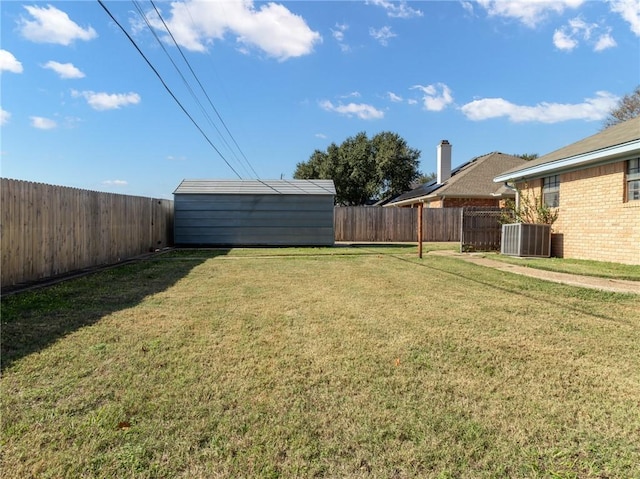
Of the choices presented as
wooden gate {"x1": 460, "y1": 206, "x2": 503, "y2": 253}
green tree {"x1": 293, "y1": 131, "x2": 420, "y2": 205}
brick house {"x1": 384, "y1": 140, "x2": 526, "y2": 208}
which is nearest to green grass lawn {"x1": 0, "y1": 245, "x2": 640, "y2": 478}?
wooden gate {"x1": 460, "y1": 206, "x2": 503, "y2": 253}

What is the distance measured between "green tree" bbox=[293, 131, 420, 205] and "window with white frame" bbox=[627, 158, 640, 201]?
73.5 feet

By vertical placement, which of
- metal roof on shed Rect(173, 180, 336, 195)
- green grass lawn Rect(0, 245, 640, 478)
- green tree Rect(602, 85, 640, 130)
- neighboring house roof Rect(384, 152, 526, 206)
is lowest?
green grass lawn Rect(0, 245, 640, 478)

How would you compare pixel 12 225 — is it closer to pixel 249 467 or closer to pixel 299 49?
pixel 249 467

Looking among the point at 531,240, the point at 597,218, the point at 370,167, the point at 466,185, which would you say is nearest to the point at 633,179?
the point at 597,218

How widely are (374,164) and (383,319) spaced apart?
1129 inches

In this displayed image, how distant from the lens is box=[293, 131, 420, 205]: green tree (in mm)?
31328

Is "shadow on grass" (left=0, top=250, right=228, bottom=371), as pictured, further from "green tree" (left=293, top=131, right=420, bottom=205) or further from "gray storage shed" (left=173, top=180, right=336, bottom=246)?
"green tree" (left=293, top=131, right=420, bottom=205)

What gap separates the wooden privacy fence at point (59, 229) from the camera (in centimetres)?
656

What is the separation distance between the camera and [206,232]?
55.5 ft

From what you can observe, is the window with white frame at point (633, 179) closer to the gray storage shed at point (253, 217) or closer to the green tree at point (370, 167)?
the gray storage shed at point (253, 217)

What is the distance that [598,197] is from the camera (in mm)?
9820

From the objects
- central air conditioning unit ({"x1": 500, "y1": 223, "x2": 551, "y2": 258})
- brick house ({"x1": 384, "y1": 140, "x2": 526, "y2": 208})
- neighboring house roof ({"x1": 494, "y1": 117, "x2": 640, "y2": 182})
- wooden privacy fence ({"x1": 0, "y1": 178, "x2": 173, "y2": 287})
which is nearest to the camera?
wooden privacy fence ({"x1": 0, "y1": 178, "x2": 173, "y2": 287})

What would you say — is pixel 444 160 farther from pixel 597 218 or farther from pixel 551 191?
pixel 597 218

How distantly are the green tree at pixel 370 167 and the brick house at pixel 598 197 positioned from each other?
63.8ft
